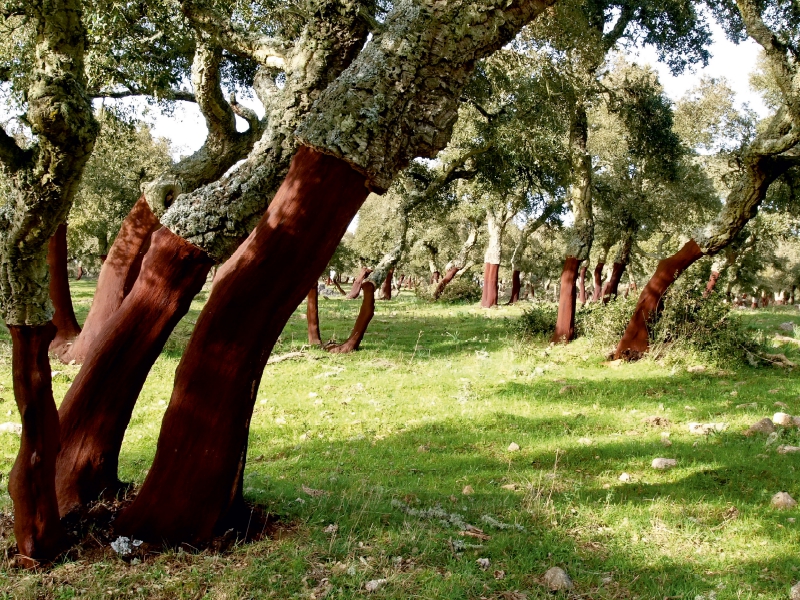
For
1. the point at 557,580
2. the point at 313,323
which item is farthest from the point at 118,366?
the point at 313,323

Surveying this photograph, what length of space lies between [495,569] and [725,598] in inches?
49.4

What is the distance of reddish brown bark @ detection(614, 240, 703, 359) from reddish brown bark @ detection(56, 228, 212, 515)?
926 cm

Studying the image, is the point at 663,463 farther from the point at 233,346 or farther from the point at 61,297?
the point at 61,297

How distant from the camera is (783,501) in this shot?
16.6 feet

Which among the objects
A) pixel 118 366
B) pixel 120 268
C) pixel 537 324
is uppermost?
pixel 120 268

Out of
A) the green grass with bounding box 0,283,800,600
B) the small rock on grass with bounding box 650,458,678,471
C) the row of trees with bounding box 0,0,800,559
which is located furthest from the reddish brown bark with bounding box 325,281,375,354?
the small rock on grass with bounding box 650,458,678,471

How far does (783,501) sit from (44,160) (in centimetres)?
547

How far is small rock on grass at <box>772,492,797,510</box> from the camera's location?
198 inches

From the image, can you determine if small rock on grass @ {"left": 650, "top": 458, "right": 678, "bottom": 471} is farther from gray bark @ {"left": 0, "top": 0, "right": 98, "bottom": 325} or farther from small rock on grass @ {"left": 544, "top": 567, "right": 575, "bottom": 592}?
gray bark @ {"left": 0, "top": 0, "right": 98, "bottom": 325}

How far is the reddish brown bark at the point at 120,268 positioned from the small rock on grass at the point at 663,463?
25.6ft

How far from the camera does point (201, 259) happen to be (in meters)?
4.34

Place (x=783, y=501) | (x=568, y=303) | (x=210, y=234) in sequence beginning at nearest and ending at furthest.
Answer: (x=210, y=234) < (x=783, y=501) < (x=568, y=303)

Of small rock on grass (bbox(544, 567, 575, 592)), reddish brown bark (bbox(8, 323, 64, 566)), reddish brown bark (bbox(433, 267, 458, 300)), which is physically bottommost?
small rock on grass (bbox(544, 567, 575, 592))

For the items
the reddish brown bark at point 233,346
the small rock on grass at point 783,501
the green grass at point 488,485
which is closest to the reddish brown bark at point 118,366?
the reddish brown bark at point 233,346
